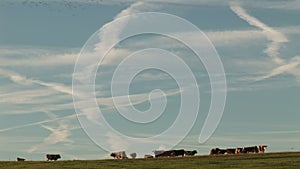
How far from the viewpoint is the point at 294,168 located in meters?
→ 49.7

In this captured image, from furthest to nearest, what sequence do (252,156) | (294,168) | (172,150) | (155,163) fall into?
(172,150), (252,156), (155,163), (294,168)

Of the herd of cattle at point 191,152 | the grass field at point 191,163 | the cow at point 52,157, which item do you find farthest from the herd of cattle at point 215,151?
the cow at point 52,157

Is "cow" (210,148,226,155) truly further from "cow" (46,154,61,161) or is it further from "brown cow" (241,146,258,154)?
"cow" (46,154,61,161)

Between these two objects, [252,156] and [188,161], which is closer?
A: [188,161]

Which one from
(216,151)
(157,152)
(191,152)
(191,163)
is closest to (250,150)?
(216,151)

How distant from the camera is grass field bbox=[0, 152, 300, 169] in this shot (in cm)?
→ 5211

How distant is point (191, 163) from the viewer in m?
54.1

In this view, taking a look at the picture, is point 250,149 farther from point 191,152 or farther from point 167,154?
point 167,154

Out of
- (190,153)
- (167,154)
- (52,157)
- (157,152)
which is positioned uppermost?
(52,157)

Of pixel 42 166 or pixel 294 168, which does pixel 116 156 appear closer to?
pixel 42 166

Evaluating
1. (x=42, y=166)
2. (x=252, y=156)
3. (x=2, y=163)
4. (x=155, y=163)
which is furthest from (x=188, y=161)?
(x=2, y=163)

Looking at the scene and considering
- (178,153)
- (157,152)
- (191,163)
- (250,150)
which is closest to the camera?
(191,163)

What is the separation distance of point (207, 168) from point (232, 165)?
286cm

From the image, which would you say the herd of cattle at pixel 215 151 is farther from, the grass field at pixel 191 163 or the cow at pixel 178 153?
the grass field at pixel 191 163
